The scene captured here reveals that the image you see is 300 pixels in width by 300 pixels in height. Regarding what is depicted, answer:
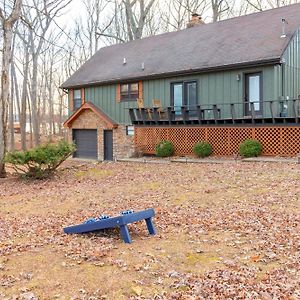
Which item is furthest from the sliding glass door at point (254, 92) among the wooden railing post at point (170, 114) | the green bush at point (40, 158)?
the green bush at point (40, 158)

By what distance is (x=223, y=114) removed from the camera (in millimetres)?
15812

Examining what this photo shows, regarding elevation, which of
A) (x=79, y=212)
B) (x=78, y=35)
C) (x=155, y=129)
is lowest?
(x=79, y=212)

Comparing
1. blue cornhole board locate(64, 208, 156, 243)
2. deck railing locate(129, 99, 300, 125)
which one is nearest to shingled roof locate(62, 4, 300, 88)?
deck railing locate(129, 99, 300, 125)

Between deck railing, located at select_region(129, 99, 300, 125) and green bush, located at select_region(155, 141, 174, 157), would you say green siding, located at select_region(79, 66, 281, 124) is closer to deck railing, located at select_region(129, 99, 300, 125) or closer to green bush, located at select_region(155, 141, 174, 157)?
deck railing, located at select_region(129, 99, 300, 125)

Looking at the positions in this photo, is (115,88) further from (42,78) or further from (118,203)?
(42,78)

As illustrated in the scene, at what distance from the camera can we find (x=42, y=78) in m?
37.5

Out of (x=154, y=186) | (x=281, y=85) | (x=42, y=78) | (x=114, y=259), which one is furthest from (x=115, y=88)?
(x=42, y=78)

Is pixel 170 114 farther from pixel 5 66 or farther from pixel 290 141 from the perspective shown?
pixel 5 66

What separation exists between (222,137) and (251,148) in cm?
163

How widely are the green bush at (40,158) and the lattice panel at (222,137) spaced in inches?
197

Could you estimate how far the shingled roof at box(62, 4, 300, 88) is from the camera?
49.5 ft

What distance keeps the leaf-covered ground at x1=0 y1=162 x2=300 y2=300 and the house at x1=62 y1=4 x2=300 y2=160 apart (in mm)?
5267

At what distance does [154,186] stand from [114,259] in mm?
5523

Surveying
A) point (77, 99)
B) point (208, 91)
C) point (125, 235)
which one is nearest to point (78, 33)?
point (77, 99)
